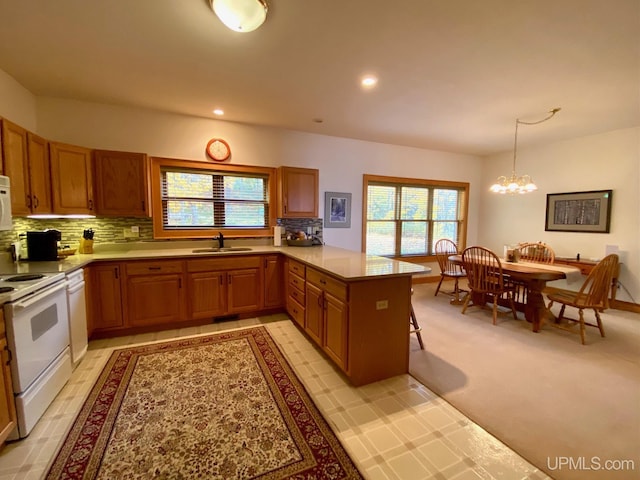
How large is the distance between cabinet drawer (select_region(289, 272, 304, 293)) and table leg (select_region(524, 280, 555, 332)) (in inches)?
107

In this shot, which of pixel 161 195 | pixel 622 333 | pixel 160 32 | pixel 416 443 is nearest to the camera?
pixel 416 443

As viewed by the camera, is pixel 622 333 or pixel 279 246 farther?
pixel 279 246

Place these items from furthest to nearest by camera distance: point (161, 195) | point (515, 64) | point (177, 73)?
point (161, 195) < point (177, 73) < point (515, 64)

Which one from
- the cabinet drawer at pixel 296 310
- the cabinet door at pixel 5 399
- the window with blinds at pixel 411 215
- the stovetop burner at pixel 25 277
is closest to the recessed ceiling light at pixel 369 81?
the window with blinds at pixel 411 215

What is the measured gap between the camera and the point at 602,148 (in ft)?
13.5

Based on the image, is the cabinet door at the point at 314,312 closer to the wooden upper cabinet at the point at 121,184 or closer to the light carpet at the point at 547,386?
the light carpet at the point at 547,386

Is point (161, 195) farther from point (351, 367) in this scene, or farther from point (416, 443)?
point (416, 443)

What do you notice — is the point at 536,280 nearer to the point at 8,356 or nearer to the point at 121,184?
the point at 8,356

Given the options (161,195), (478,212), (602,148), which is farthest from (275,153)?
(602,148)

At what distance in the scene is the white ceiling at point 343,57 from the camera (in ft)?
5.62

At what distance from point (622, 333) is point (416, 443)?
10.7ft

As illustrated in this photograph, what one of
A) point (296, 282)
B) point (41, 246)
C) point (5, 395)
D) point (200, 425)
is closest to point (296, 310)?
point (296, 282)

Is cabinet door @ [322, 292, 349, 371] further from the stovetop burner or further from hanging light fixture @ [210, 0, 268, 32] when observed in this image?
the stovetop burner

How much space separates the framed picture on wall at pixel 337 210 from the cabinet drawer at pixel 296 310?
5.17ft
